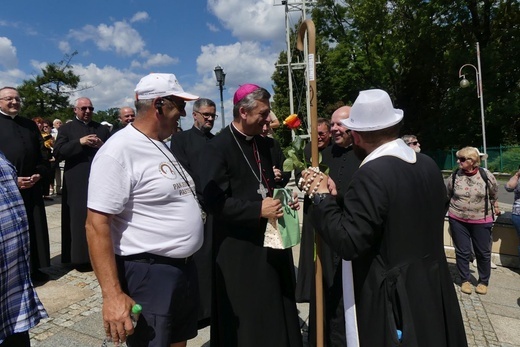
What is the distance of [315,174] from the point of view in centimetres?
230

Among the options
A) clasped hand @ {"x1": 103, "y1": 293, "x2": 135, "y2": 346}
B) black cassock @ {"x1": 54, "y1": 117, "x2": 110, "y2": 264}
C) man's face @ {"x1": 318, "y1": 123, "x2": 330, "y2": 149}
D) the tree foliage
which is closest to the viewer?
clasped hand @ {"x1": 103, "y1": 293, "x2": 135, "y2": 346}

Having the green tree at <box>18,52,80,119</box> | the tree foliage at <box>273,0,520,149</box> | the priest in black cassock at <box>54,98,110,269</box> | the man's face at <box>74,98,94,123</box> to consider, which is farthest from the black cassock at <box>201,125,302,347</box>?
the green tree at <box>18,52,80,119</box>

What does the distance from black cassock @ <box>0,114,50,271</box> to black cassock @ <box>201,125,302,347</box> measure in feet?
10.3

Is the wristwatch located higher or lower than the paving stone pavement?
higher

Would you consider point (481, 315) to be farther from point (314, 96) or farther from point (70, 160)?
point (70, 160)

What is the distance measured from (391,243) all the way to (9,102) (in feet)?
15.2

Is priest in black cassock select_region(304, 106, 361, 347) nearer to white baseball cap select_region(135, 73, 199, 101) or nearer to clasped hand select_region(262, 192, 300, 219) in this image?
clasped hand select_region(262, 192, 300, 219)

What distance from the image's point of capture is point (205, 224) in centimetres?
419

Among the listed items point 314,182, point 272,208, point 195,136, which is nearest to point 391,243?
point 314,182

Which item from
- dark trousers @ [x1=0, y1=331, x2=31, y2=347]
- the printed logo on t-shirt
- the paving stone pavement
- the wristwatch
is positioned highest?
the printed logo on t-shirt

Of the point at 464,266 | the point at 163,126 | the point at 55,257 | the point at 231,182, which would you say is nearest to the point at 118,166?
the point at 163,126

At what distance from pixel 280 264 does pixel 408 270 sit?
1070 mm

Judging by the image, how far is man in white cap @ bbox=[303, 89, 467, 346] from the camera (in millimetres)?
1893

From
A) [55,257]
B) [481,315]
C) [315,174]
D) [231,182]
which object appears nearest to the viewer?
[315,174]
